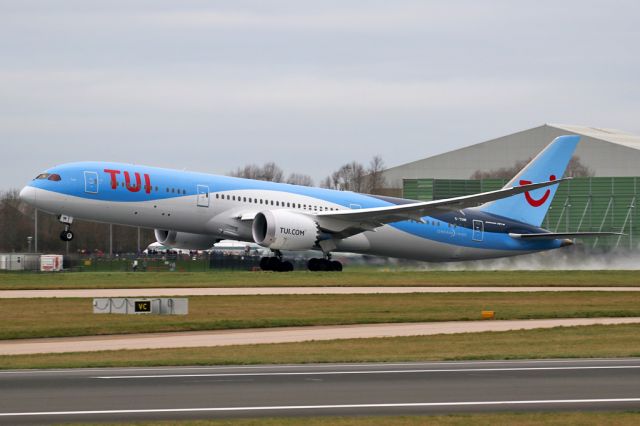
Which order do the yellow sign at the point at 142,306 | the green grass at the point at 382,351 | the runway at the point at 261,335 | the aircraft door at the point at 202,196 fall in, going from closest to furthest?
the green grass at the point at 382,351 → the runway at the point at 261,335 → the yellow sign at the point at 142,306 → the aircraft door at the point at 202,196

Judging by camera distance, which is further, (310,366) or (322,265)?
(322,265)

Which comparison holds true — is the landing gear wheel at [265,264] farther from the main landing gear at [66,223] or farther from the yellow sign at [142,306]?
the yellow sign at [142,306]

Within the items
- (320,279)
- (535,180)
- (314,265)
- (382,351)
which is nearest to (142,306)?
(382,351)

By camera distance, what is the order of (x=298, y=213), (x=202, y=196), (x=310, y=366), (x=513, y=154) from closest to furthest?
(x=310, y=366) → (x=202, y=196) → (x=298, y=213) → (x=513, y=154)

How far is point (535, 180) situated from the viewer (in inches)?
2213

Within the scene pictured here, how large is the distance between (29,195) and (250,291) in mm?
12927

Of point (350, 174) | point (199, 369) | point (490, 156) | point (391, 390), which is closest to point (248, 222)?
point (199, 369)

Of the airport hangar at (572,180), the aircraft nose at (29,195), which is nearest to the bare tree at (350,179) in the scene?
the airport hangar at (572,180)

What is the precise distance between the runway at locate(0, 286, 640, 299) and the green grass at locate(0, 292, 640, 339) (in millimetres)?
1950

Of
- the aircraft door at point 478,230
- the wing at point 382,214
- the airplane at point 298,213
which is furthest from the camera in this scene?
the aircraft door at point 478,230

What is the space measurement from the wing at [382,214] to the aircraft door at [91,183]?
10465 mm

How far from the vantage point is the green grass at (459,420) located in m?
13.1

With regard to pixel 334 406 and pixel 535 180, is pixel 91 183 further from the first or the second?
pixel 334 406

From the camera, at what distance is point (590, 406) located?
1421 cm
